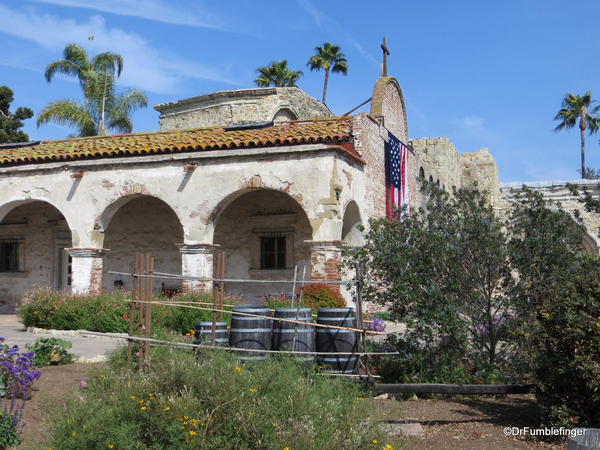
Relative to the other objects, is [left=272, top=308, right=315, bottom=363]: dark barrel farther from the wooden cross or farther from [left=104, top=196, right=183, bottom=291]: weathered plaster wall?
the wooden cross

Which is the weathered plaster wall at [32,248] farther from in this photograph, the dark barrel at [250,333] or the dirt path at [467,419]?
the dirt path at [467,419]

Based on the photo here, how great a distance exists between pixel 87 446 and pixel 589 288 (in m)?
4.31

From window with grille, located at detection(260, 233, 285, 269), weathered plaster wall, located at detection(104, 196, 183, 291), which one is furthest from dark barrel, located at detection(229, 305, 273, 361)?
weathered plaster wall, located at detection(104, 196, 183, 291)

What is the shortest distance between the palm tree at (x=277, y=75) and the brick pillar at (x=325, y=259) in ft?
87.1

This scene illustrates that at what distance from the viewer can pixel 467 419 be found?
6203 mm

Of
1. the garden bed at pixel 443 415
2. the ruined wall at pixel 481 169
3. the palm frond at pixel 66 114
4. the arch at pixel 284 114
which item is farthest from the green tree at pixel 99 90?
the garden bed at pixel 443 415

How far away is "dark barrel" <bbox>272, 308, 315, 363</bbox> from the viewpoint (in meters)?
6.84

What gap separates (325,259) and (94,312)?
487cm

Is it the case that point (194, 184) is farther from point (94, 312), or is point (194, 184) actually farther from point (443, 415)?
point (443, 415)

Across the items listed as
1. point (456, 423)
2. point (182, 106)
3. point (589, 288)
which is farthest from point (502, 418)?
point (182, 106)

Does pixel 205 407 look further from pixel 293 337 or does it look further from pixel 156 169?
pixel 156 169

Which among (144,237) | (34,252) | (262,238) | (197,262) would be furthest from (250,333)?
(34,252)

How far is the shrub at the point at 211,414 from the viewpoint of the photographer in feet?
13.7

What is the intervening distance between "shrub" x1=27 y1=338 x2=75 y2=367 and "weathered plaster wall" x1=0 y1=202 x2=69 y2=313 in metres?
10.3
